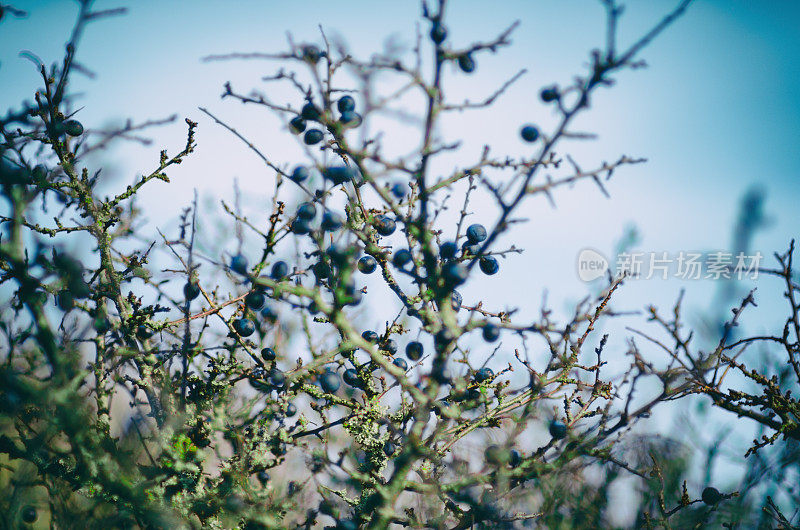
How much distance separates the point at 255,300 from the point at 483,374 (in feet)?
5.18

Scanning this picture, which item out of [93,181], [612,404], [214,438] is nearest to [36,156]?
[93,181]

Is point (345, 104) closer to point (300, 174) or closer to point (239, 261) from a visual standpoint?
point (300, 174)

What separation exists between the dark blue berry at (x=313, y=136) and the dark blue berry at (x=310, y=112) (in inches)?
13.2

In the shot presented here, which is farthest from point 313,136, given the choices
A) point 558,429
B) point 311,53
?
point 558,429

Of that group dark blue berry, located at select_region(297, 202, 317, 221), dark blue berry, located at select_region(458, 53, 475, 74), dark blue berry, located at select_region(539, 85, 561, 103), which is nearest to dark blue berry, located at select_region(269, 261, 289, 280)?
dark blue berry, located at select_region(297, 202, 317, 221)

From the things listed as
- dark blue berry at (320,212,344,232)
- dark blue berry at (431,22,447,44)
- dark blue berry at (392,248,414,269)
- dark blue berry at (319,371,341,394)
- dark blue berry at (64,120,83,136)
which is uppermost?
dark blue berry at (64,120,83,136)

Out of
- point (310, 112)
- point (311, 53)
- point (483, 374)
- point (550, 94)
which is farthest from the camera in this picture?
point (483, 374)

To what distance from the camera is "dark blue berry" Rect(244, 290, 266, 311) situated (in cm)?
304

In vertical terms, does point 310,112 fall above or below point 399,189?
below

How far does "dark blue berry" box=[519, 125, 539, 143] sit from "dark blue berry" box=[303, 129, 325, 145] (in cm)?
119

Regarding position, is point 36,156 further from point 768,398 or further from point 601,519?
point 768,398

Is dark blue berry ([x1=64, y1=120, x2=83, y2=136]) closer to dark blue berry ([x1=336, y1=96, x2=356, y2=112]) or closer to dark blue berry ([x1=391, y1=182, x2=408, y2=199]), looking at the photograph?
dark blue berry ([x1=336, y1=96, x2=356, y2=112])

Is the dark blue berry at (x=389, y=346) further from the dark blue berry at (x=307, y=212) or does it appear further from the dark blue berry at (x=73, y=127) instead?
the dark blue berry at (x=73, y=127)

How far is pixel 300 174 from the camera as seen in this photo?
2949mm
